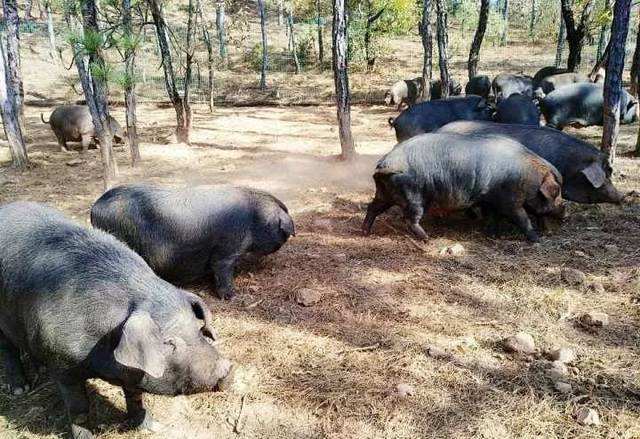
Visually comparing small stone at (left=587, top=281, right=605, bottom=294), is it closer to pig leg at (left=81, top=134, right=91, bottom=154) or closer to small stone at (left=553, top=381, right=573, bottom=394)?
small stone at (left=553, top=381, right=573, bottom=394)

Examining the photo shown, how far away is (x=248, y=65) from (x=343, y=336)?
2482cm

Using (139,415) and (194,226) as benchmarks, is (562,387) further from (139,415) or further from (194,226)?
(194,226)

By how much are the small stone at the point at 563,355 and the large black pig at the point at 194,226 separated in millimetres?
2662

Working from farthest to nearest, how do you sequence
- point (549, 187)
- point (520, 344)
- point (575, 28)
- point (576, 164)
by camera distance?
1. point (575, 28)
2. point (576, 164)
3. point (549, 187)
4. point (520, 344)

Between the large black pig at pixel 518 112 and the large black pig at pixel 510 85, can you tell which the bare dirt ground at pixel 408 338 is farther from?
the large black pig at pixel 510 85

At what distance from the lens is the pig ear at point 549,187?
19.6 feet

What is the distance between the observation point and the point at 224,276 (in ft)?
16.4

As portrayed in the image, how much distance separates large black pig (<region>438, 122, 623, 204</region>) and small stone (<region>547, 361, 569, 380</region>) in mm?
3583

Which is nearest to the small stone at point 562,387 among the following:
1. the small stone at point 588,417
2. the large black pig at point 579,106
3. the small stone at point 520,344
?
the small stone at point 588,417

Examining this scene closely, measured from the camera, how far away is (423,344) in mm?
4062

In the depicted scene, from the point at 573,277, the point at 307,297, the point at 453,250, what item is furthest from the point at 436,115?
the point at 307,297

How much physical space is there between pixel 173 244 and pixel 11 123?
6799mm

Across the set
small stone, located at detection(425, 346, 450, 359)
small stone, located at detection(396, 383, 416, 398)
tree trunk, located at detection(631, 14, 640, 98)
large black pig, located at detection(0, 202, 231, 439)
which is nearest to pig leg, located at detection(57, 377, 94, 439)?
large black pig, located at detection(0, 202, 231, 439)

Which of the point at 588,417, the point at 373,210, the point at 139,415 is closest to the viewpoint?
the point at 588,417
